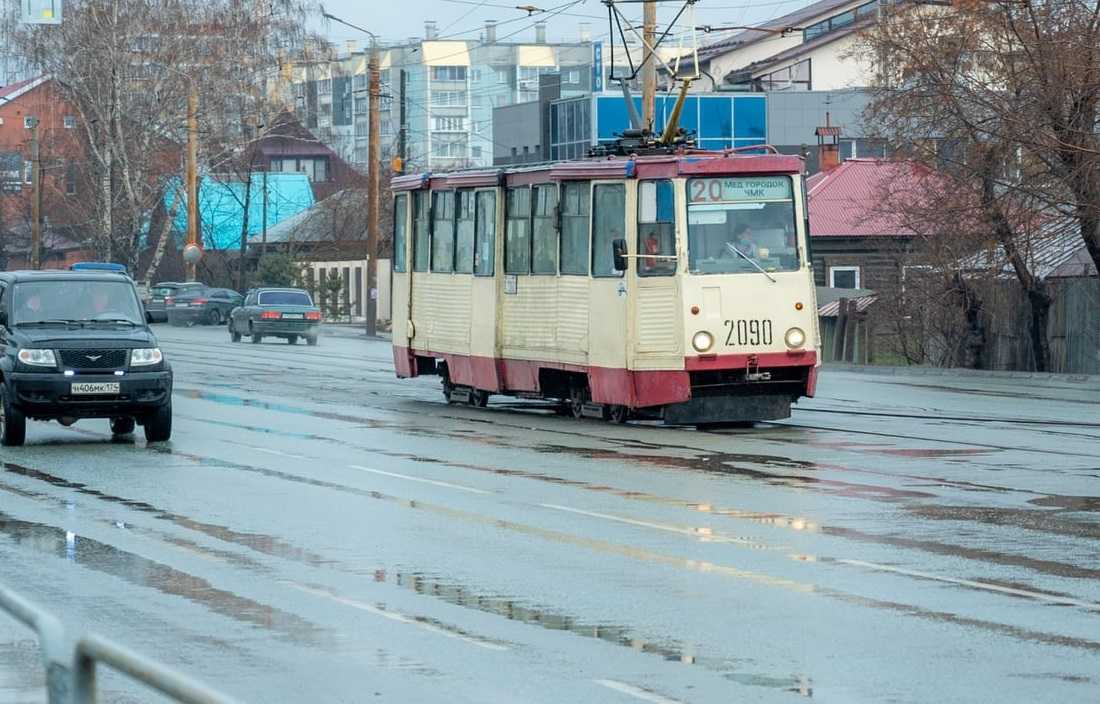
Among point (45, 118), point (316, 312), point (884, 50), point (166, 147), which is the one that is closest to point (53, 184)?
point (45, 118)

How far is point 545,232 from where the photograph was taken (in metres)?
25.1

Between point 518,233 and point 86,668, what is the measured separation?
70.6ft

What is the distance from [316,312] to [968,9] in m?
23.1

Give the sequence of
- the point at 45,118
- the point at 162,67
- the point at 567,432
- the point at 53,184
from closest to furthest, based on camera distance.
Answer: the point at 567,432 → the point at 162,67 → the point at 45,118 → the point at 53,184

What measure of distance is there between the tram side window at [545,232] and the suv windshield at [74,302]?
524 cm

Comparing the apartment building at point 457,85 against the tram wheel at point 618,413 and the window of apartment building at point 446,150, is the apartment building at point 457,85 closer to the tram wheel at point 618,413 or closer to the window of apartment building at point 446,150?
the window of apartment building at point 446,150

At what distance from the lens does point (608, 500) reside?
15.5m

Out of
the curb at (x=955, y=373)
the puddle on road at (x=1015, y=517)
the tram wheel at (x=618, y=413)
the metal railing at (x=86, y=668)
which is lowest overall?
the curb at (x=955, y=373)

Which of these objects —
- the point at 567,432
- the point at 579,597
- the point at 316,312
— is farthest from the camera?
the point at 316,312

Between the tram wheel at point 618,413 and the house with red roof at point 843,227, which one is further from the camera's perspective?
the house with red roof at point 843,227

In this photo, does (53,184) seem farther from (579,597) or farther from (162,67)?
(579,597)

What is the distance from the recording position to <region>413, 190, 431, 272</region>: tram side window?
29.1 meters

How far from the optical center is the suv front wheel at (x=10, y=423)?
20.9 meters

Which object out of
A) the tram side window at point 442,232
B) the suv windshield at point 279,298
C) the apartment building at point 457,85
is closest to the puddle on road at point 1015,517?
the tram side window at point 442,232
